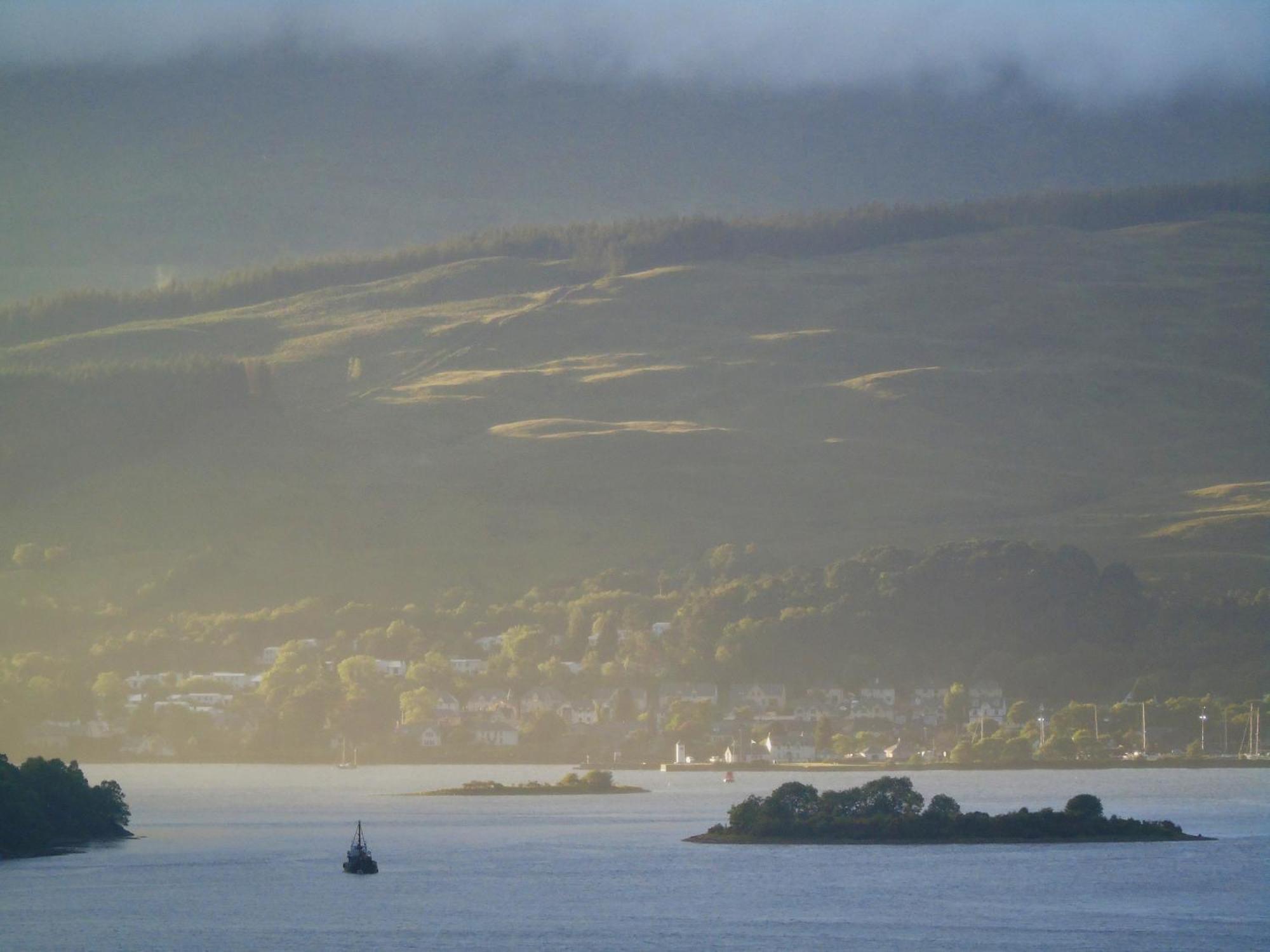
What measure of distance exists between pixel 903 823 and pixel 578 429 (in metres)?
120

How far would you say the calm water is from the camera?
58.7 metres

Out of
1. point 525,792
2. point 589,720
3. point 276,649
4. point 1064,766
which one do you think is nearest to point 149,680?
point 276,649

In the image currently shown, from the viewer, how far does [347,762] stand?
132250 mm

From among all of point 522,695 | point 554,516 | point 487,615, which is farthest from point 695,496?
point 522,695

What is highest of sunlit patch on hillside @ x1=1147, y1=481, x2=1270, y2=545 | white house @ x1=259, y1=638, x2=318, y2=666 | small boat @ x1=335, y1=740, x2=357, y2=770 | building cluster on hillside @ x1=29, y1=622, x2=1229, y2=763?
sunlit patch on hillside @ x1=1147, y1=481, x2=1270, y2=545

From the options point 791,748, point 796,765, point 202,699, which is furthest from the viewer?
point 202,699

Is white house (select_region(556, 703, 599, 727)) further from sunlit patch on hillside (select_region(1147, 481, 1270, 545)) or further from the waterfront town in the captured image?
sunlit patch on hillside (select_region(1147, 481, 1270, 545))

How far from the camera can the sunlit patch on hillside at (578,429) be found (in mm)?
191250

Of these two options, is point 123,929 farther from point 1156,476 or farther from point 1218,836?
point 1156,476

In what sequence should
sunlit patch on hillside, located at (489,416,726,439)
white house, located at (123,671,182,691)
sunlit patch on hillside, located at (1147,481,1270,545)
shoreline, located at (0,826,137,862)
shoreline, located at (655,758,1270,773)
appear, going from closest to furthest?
1. shoreline, located at (0,826,137,862)
2. shoreline, located at (655,758,1270,773)
3. white house, located at (123,671,182,691)
4. sunlit patch on hillside, located at (1147,481,1270,545)
5. sunlit patch on hillside, located at (489,416,726,439)

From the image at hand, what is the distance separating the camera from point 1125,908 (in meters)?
61.3

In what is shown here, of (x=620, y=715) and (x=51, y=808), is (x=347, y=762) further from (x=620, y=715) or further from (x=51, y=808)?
(x=51, y=808)

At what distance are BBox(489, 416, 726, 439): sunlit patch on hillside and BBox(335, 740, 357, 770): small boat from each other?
60.2 metres

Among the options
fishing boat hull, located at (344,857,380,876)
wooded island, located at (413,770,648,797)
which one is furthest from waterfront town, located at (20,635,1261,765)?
fishing boat hull, located at (344,857,380,876)
